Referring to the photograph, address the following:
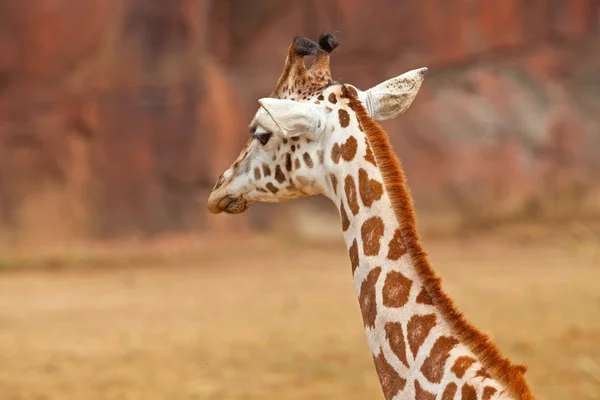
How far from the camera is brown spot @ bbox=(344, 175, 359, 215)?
323 cm

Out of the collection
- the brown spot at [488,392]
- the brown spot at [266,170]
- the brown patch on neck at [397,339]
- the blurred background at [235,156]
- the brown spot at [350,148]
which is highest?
the blurred background at [235,156]

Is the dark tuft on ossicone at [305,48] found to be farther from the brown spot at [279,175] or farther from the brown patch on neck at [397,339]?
the brown patch on neck at [397,339]

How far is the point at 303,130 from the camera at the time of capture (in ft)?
10.7

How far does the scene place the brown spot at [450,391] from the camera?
2.86 metres

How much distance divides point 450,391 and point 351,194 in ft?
2.33

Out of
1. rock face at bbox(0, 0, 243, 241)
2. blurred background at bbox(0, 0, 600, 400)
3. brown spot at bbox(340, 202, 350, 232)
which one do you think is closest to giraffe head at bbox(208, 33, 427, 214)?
brown spot at bbox(340, 202, 350, 232)

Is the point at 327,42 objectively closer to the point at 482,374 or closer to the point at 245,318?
the point at 482,374

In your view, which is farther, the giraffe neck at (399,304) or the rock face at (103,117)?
the rock face at (103,117)

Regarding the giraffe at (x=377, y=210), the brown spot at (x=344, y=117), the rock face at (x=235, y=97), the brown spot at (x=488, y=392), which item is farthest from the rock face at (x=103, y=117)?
the brown spot at (x=488, y=392)

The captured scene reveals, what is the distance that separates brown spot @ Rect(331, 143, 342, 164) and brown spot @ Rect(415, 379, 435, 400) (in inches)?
29.4

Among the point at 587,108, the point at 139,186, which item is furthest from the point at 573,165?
the point at 139,186

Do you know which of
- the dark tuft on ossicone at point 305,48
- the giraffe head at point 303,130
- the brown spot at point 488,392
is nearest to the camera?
the brown spot at point 488,392

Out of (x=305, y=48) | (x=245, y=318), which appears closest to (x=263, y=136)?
(x=305, y=48)

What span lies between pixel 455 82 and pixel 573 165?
216cm
